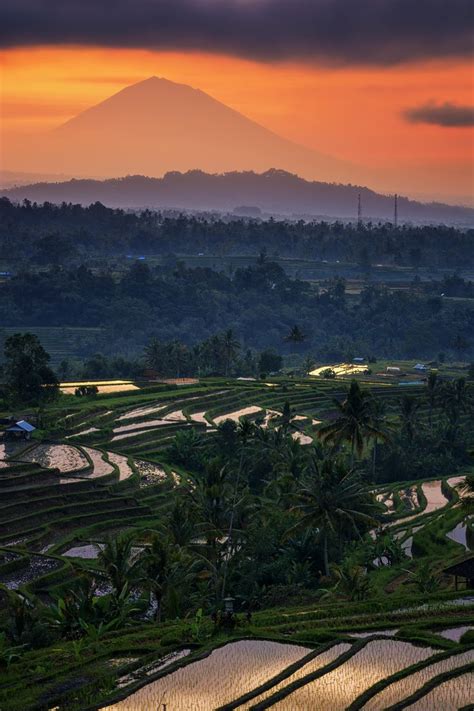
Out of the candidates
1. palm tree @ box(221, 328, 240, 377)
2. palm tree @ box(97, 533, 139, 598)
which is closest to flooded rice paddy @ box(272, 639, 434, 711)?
palm tree @ box(97, 533, 139, 598)

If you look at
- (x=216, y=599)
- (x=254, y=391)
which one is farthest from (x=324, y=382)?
(x=216, y=599)

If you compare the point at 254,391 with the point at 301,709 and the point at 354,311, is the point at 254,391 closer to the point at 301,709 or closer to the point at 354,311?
the point at 301,709

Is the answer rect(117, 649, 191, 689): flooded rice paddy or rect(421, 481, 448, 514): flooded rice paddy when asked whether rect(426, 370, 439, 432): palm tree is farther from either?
rect(117, 649, 191, 689): flooded rice paddy

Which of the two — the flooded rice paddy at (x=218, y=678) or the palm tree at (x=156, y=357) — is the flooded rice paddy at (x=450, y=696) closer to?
the flooded rice paddy at (x=218, y=678)

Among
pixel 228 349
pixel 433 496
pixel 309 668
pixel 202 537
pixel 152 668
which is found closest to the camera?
pixel 309 668

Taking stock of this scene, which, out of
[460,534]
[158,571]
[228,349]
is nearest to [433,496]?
[460,534]

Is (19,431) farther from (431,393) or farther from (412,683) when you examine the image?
(412,683)

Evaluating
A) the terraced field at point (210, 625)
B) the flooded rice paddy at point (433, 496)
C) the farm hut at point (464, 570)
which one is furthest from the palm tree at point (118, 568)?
the flooded rice paddy at point (433, 496)
